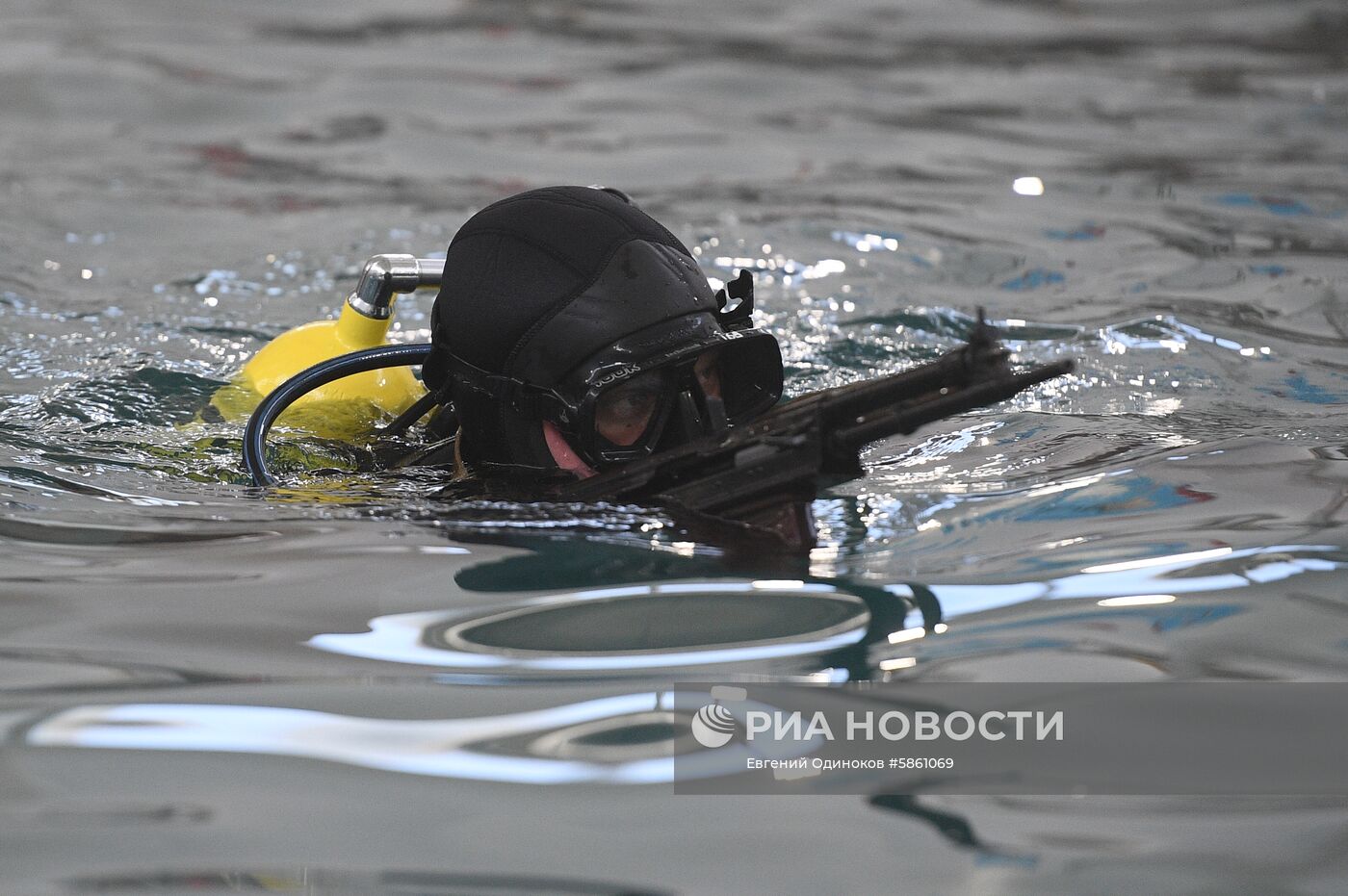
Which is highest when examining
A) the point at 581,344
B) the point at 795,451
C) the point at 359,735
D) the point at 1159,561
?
the point at 581,344

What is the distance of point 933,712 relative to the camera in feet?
6.53

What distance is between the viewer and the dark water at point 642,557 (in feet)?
5.64

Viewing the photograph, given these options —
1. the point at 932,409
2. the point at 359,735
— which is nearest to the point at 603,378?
the point at 932,409

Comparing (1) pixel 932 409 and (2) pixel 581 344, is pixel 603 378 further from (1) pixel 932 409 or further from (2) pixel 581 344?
(1) pixel 932 409

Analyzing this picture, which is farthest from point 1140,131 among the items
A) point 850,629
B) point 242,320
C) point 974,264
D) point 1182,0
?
point 850,629

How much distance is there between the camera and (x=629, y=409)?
8.67 feet

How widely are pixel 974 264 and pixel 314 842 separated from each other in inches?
185

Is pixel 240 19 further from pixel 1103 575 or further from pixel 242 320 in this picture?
pixel 1103 575

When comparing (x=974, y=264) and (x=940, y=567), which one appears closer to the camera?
(x=940, y=567)

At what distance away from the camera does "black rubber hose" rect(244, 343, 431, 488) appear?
114 inches

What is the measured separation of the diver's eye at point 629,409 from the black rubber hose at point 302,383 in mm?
514

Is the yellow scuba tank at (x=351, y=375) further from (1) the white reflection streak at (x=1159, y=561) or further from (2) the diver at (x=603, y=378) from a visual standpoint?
(1) the white reflection streak at (x=1159, y=561)

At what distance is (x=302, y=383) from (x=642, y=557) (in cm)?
98

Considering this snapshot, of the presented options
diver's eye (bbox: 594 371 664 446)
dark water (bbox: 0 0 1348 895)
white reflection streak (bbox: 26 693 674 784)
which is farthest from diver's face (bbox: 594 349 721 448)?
white reflection streak (bbox: 26 693 674 784)
